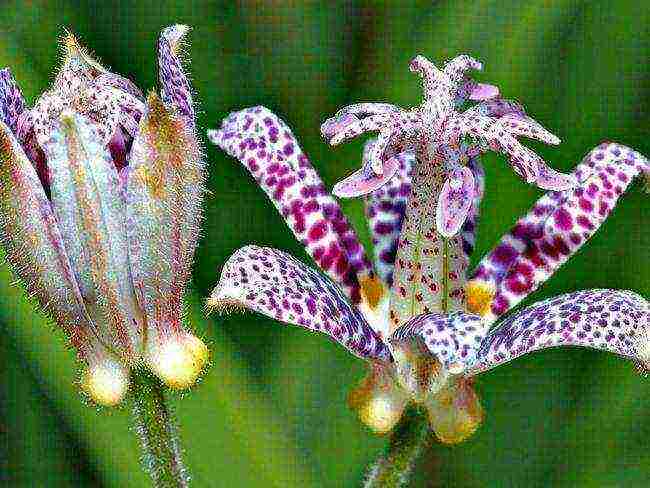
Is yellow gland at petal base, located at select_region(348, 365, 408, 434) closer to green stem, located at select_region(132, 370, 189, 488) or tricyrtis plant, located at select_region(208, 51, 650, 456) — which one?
tricyrtis plant, located at select_region(208, 51, 650, 456)

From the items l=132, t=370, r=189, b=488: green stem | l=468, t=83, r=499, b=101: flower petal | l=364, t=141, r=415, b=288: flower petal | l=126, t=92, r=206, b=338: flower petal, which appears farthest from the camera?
l=364, t=141, r=415, b=288: flower petal

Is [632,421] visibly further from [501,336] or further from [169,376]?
[169,376]

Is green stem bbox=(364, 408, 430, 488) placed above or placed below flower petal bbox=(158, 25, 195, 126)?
below

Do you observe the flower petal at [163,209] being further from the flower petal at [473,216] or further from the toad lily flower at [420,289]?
the flower petal at [473,216]

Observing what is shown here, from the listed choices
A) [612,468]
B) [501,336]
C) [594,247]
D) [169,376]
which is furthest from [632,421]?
[169,376]

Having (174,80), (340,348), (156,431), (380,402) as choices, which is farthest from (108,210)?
(340,348)

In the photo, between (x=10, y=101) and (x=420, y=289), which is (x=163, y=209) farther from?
(x=420, y=289)

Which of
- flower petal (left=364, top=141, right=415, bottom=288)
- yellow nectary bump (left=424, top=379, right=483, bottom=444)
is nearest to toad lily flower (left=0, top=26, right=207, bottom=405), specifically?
yellow nectary bump (left=424, top=379, right=483, bottom=444)

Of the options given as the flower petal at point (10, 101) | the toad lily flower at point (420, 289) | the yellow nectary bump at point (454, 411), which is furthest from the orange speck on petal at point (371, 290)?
the flower petal at point (10, 101)
